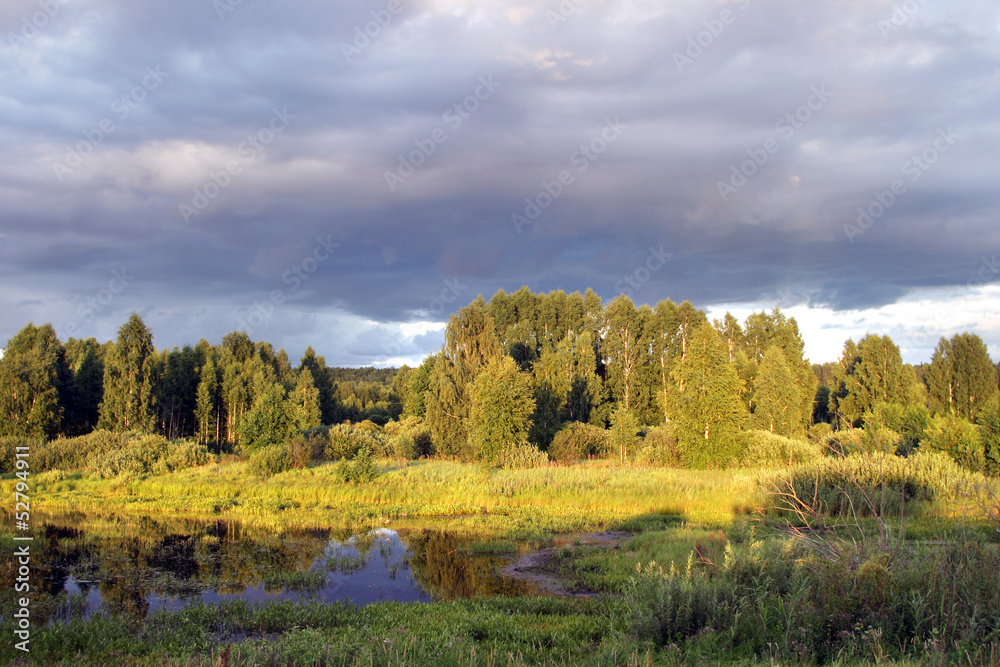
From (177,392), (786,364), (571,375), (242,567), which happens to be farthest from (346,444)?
(786,364)

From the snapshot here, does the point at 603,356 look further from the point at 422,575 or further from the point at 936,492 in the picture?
the point at 422,575

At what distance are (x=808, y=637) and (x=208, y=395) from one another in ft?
181

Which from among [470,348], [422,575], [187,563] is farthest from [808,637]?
[470,348]

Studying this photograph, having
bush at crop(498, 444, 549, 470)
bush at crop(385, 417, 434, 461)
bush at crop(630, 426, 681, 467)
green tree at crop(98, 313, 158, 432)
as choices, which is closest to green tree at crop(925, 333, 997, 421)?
bush at crop(630, 426, 681, 467)

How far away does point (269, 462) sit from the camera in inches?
1078

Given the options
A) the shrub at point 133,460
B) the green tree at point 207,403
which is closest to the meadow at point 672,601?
the shrub at point 133,460

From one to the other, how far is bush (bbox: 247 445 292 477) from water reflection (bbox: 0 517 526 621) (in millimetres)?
7892

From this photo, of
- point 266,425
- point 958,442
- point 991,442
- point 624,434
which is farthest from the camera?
point 624,434

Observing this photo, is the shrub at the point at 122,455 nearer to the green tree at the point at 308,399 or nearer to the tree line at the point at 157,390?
the tree line at the point at 157,390

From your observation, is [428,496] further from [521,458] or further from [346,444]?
[346,444]

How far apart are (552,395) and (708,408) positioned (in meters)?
14.2

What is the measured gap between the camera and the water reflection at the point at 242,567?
1207cm

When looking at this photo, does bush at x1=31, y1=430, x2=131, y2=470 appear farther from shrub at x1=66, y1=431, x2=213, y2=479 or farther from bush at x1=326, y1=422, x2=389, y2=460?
bush at x1=326, y1=422, x2=389, y2=460

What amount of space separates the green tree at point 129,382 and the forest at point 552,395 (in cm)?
10
